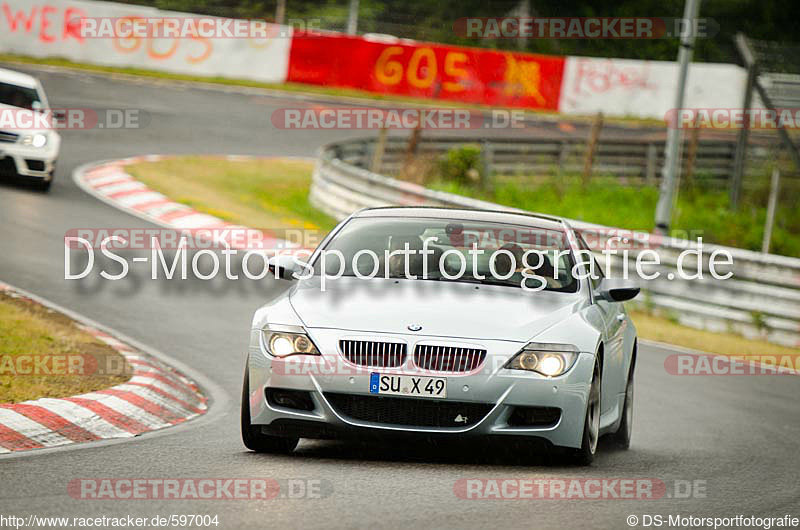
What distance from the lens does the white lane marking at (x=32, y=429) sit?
7942 mm

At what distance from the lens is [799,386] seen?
1379cm

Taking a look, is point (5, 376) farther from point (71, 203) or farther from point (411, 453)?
A: point (71, 203)

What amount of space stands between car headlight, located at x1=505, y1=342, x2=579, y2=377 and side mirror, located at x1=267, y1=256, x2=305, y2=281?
5.94 ft

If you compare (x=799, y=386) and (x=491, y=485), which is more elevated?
(x=491, y=485)

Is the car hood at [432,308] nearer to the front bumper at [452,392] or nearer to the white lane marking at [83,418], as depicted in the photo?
the front bumper at [452,392]

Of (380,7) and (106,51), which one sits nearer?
(106,51)

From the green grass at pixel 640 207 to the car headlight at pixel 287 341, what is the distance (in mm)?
16829

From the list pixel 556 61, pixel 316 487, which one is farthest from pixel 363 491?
pixel 556 61

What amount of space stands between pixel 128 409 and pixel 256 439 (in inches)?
67.1

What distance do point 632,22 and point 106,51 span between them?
34094mm

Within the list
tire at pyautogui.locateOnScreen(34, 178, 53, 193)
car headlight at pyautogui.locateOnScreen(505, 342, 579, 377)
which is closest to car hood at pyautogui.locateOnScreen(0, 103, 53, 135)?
tire at pyautogui.locateOnScreen(34, 178, 53, 193)

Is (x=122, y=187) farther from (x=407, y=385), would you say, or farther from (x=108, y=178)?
(x=407, y=385)

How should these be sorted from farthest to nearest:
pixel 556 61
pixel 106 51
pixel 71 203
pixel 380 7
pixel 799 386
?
1. pixel 380 7
2. pixel 556 61
3. pixel 106 51
4. pixel 71 203
5. pixel 799 386

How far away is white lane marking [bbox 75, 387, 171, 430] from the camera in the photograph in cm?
902
